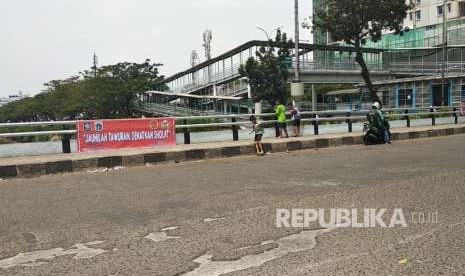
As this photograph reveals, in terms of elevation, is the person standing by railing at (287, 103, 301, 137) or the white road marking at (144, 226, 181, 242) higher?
the person standing by railing at (287, 103, 301, 137)

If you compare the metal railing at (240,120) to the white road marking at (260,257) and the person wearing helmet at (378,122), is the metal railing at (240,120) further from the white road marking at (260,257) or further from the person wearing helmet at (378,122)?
the white road marking at (260,257)

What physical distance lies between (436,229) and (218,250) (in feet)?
8.15

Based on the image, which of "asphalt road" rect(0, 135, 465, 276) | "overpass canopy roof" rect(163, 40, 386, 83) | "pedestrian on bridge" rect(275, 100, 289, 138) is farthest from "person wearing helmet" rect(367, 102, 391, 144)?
"overpass canopy roof" rect(163, 40, 386, 83)

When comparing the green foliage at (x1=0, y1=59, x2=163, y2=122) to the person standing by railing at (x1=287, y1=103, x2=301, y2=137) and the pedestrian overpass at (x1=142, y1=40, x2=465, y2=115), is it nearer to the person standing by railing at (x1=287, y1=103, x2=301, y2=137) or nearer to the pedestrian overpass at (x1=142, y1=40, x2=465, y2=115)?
the pedestrian overpass at (x1=142, y1=40, x2=465, y2=115)

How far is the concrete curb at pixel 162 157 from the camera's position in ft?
40.0

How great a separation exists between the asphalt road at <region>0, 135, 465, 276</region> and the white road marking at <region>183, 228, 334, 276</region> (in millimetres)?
10

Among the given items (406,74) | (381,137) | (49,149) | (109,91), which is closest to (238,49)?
(109,91)

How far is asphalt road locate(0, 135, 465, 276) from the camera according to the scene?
496 centimetres

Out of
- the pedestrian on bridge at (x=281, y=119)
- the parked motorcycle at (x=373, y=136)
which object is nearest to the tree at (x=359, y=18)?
the pedestrian on bridge at (x=281, y=119)

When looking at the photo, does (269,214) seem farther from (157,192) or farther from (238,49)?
(238,49)

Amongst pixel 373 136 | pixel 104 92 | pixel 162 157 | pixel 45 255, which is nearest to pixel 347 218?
pixel 45 255

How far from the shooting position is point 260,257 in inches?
203

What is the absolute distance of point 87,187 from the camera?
989 centimetres

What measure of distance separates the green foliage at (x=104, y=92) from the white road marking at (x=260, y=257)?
59.3 metres
